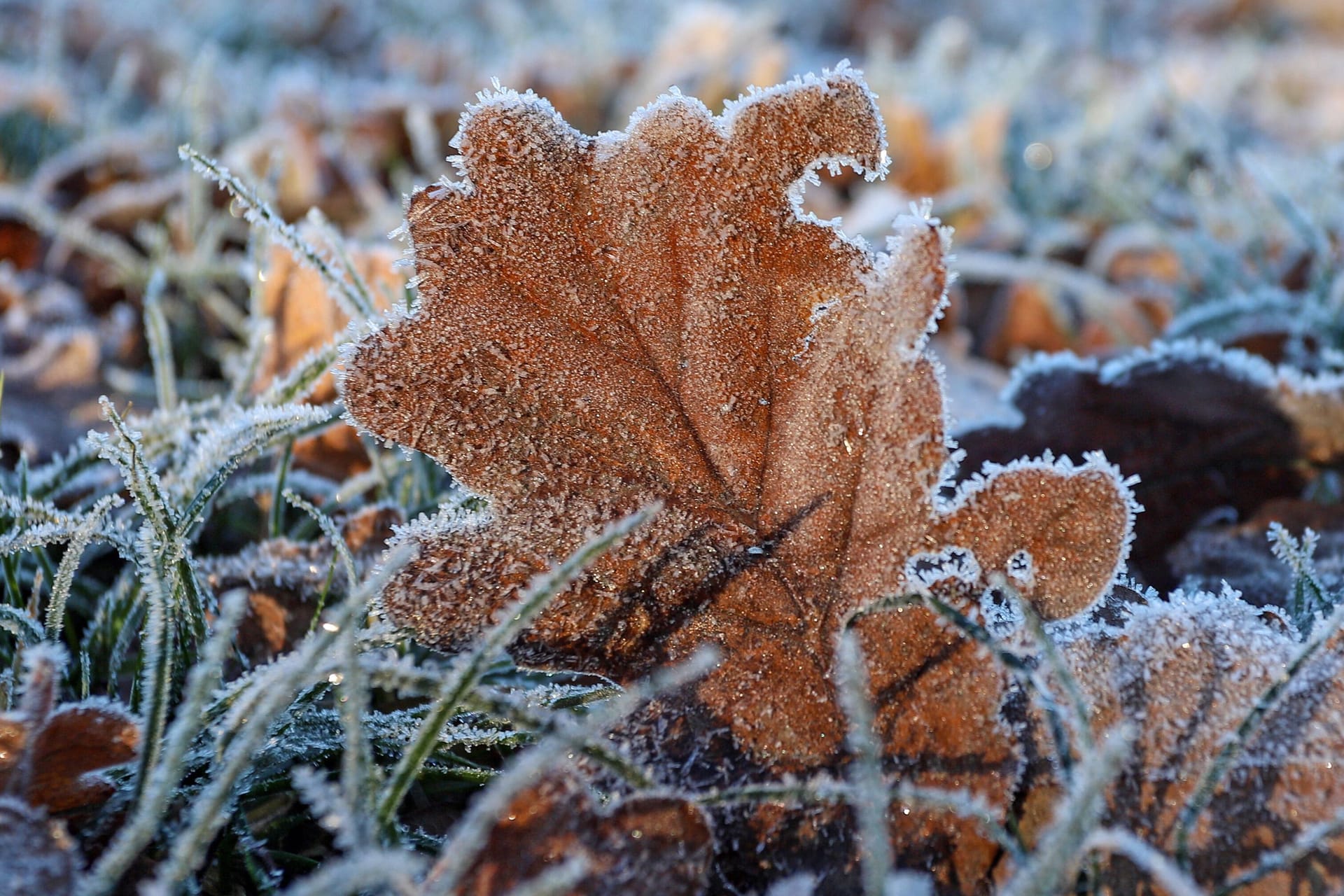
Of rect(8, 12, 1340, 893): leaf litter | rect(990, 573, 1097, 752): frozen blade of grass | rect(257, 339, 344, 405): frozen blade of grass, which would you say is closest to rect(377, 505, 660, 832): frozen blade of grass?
rect(8, 12, 1340, 893): leaf litter

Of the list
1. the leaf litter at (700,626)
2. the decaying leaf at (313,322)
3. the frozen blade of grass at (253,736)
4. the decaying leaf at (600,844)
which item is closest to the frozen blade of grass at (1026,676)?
the leaf litter at (700,626)

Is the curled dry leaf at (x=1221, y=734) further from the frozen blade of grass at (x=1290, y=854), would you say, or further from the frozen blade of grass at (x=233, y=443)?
the frozen blade of grass at (x=233, y=443)

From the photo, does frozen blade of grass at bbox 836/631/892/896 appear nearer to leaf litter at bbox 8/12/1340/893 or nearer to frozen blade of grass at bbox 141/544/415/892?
leaf litter at bbox 8/12/1340/893

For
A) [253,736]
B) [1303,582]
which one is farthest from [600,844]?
[1303,582]

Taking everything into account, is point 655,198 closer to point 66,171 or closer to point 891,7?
point 66,171

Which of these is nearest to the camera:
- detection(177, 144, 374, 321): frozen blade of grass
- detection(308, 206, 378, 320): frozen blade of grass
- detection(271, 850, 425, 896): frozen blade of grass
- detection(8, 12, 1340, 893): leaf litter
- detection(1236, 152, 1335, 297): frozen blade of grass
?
detection(271, 850, 425, 896): frozen blade of grass

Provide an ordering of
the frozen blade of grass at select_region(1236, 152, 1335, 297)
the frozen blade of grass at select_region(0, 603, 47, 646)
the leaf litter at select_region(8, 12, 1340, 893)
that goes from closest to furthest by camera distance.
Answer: the leaf litter at select_region(8, 12, 1340, 893) → the frozen blade of grass at select_region(0, 603, 47, 646) → the frozen blade of grass at select_region(1236, 152, 1335, 297)

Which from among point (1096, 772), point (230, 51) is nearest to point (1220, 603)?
point (1096, 772)
